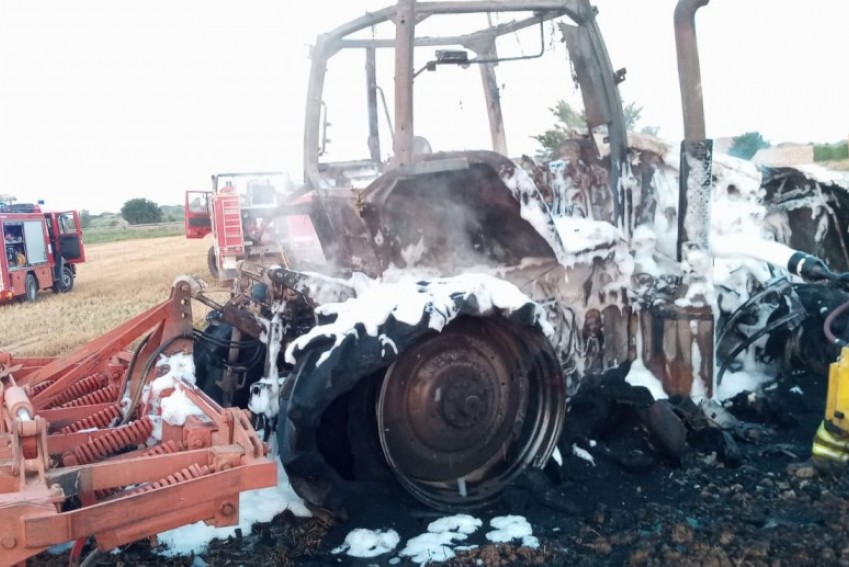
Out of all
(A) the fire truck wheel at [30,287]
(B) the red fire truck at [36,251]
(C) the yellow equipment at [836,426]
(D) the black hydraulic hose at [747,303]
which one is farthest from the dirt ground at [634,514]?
(A) the fire truck wheel at [30,287]

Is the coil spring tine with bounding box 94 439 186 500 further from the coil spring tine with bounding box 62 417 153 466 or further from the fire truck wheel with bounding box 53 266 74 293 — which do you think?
the fire truck wheel with bounding box 53 266 74 293

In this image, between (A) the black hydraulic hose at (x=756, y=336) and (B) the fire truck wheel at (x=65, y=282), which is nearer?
(A) the black hydraulic hose at (x=756, y=336)

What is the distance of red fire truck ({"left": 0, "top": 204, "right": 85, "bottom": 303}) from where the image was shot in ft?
52.9

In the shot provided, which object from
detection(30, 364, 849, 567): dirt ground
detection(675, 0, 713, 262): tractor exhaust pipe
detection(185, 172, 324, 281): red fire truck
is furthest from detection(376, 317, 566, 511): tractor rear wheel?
detection(185, 172, 324, 281): red fire truck

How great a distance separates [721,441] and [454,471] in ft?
4.67

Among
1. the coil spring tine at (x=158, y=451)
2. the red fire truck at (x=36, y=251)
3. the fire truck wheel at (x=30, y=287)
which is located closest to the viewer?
the coil spring tine at (x=158, y=451)

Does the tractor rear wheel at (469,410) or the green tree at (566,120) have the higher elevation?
the green tree at (566,120)

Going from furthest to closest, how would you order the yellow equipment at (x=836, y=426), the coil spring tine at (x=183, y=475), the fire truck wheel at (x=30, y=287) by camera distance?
the fire truck wheel at (x=30, y=287), the yellow equipment at (x=836, y=426), the coil spring tine at (x=183, y=475)

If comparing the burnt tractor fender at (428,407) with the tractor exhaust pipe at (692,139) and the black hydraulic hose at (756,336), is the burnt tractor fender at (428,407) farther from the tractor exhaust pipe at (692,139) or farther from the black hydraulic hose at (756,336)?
the black hydraulic hose at (756,336)

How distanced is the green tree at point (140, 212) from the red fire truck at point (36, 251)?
110ft

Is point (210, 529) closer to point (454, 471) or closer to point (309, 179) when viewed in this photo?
point (454, 471)

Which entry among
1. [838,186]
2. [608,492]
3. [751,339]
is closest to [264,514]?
[608,492]

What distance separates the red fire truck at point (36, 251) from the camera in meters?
16.1

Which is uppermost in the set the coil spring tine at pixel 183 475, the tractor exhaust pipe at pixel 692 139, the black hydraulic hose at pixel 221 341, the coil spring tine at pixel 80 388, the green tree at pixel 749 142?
the green tree at pixel 749 142
